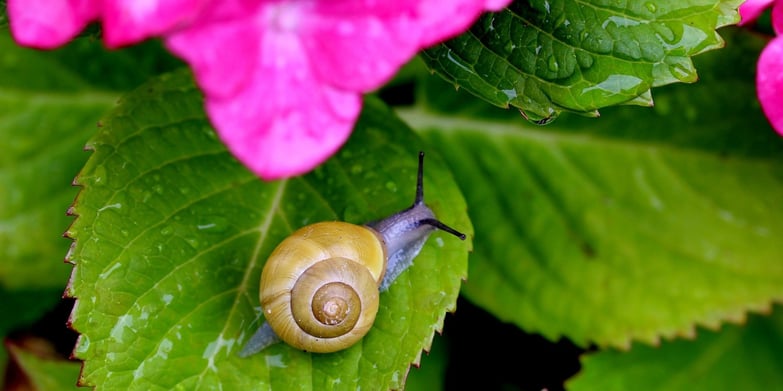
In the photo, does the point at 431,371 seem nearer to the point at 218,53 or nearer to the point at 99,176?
the point at 99,176

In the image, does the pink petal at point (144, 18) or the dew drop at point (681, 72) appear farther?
the dew drop at point (681, 72)

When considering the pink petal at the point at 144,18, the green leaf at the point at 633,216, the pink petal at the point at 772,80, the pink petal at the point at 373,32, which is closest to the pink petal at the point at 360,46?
the pink petal at the point at 373,32

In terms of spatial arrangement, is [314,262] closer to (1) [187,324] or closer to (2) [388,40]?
(1) [187,324]

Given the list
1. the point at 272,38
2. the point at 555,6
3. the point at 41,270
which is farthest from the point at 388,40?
the point at 41,270

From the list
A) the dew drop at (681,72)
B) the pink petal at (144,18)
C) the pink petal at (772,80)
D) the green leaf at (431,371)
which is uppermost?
the pink petal at (144,18)

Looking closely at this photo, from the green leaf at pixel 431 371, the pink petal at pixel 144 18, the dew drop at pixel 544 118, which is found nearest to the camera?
the pink petal at pixel 144 18

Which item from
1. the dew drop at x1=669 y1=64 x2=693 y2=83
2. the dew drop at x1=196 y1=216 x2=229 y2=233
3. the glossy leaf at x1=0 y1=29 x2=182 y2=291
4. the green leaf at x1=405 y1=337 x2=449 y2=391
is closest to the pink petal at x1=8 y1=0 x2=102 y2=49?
the dew drop at x1=196 y1=216 x2=229 y2=233

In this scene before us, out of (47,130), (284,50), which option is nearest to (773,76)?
(284,50)

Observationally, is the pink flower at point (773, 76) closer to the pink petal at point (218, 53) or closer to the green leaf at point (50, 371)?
the pink petal at point (218, 53)
